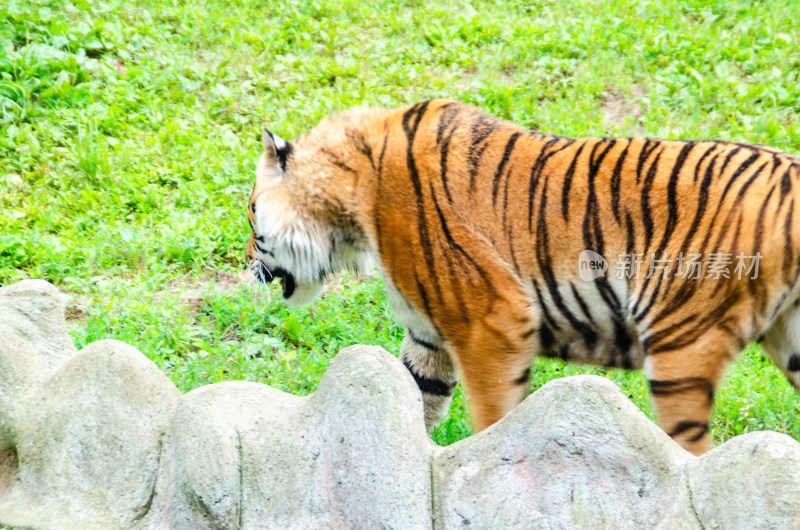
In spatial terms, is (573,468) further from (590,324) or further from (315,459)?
(590,324)

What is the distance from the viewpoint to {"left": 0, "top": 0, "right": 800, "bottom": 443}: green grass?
431 centimetres

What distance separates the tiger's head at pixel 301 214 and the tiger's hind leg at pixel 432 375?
46cm

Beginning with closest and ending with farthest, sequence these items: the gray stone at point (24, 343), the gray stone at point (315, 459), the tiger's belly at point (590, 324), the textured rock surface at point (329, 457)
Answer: the textured rock surface at point (329, 457) → the gray stone at point (315, 459) → the gray stone at point (24, 343) → the tiger's belly at point (590, 324)

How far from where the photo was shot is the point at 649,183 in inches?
121

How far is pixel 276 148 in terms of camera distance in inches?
144

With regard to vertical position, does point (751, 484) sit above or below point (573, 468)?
above

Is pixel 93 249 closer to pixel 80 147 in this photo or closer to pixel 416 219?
pixel 80 147

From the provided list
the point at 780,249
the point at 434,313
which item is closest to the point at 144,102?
the point at 434,313

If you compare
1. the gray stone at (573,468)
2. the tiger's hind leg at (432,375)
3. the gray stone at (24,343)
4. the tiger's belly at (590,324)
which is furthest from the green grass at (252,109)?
the gray stone at (573,468)

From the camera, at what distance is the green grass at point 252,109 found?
4309mm

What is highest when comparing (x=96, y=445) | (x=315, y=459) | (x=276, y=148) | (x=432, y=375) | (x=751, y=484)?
(x=276, y=148)

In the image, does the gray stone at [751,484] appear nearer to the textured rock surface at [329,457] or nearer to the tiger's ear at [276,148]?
the textured rock surface at [329,457]

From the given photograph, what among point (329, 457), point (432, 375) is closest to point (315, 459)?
point (329, 457)

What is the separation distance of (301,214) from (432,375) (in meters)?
0.88
